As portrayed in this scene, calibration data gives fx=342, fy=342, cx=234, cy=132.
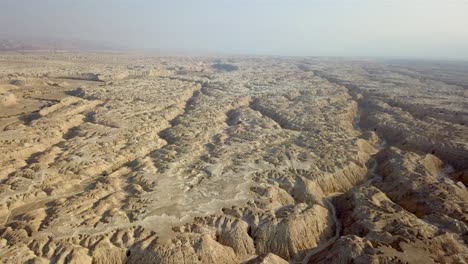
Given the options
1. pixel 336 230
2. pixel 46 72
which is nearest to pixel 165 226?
pixel 336 230

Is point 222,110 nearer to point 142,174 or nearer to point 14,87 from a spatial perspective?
point 142,174

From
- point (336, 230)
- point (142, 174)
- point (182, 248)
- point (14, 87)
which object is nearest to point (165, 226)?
point (182, 248)

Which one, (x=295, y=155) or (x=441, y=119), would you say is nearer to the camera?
(x=295, y=155)

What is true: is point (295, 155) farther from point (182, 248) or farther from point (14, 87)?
point (14, 87)

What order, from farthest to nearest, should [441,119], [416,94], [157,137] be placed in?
[416,94], [441,119], [157,137]

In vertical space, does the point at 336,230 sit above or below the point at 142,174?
below

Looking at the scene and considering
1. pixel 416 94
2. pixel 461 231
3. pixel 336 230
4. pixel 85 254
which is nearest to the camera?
pixel 85 254
